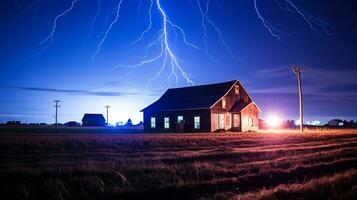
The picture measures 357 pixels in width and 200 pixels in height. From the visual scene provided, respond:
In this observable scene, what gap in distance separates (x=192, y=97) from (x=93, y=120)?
61233 mm

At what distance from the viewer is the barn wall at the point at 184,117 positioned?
140 ft

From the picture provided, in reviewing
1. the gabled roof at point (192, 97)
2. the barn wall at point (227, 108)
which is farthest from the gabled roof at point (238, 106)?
the gabled roof at point (192, 97)

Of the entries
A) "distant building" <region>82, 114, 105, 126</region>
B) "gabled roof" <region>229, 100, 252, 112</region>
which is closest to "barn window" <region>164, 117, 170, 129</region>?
"gabled roof" <region>229, 100, 252, 112</region>

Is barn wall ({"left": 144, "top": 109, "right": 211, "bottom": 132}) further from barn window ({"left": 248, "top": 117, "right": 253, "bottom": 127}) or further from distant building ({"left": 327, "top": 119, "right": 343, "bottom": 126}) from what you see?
distant building ({"left": 327, "top": 119, "right": 343, "bottom": 126})

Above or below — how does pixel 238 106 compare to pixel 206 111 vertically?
above

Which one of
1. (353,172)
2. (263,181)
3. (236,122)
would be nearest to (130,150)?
(263,181)

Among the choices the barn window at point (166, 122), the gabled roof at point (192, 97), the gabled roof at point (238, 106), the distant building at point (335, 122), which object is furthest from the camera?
the distant building at point (335, 122)

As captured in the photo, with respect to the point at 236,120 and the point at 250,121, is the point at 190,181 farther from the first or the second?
the point at 250,121

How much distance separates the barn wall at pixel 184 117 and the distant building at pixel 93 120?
55.6m

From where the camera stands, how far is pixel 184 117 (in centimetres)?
4497

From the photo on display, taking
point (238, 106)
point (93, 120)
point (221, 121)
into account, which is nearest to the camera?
point (221, 121)

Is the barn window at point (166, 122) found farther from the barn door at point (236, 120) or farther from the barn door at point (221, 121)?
the barn door at point (236, 120)

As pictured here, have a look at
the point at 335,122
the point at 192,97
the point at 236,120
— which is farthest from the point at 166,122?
the point at 335,122

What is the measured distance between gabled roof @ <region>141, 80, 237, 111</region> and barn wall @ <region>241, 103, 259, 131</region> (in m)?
3.48
